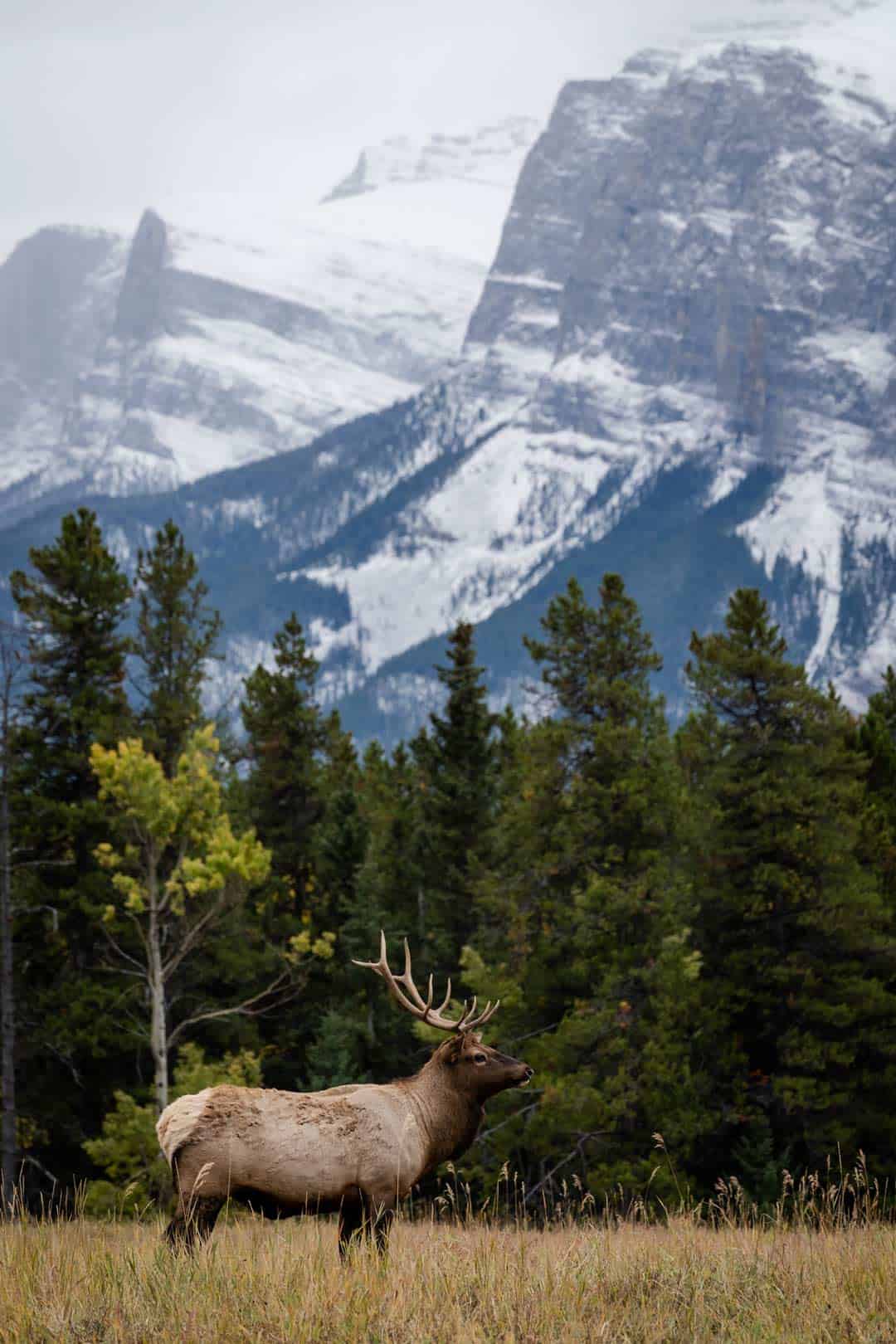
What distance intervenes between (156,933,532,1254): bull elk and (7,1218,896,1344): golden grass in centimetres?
83

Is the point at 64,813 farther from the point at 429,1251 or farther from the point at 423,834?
the point at 429,1251

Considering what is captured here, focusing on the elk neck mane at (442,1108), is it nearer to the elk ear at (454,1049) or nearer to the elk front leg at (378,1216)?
the elk ear at (454,1049)

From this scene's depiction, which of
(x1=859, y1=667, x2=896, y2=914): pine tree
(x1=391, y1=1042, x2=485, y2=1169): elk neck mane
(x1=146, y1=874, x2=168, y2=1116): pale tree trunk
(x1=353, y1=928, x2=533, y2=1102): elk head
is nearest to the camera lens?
(x1=391, y1=1042, x2=485, y2=1169): elk neck mane

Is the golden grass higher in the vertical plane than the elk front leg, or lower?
higher

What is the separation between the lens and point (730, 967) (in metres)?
27.6

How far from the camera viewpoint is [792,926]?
27422 mm

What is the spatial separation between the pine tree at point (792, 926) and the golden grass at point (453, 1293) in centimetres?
1831

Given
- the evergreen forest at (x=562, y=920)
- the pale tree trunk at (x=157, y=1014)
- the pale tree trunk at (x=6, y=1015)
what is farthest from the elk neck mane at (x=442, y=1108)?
the pale tree trunk at (x=6, y=1015)

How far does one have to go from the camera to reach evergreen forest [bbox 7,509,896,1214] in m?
26.5

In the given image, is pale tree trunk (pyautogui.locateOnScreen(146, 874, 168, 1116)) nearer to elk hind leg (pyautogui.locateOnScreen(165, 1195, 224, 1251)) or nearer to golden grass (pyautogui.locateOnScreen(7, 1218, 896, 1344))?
elk hind leg (pyautogui.locateOnScreen(165, 1195, 224, 1251))

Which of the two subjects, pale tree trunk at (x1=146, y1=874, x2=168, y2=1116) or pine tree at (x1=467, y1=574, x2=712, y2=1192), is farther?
pine tree at (x1=467, y1=574, x2=712, y2=1192)

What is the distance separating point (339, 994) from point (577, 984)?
943 cm

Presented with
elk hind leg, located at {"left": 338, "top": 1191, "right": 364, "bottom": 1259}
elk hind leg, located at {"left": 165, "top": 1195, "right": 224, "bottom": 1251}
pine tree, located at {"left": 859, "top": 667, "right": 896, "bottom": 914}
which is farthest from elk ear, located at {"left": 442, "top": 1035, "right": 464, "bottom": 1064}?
pine tree, located at {"left": 859, "top": 667, "right": 896, "bottom": 914}

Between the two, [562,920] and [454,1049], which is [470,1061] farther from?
[562,920]
